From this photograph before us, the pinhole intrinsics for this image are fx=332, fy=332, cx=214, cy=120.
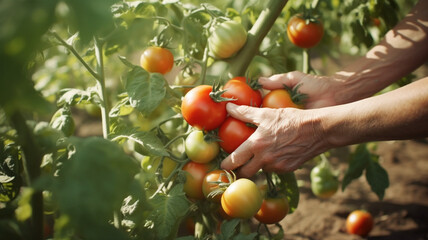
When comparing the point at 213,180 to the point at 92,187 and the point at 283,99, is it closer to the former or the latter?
the point at 283,99

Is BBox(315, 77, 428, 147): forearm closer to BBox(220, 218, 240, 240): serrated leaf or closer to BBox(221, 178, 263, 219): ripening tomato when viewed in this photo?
BBox(221, 178, 263, 219): ripening tomato

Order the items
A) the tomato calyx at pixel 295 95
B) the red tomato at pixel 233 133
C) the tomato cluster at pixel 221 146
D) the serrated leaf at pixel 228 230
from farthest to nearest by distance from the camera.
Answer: the tomato calyx at pixel 295 95 < the red tomato at pixel 233 133 < the tomato cluster at pixel 221 146 < the serrated leaf at pixel 228 230

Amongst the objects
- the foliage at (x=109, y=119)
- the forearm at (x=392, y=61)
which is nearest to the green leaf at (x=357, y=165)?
the foliage at (x=109, y=119)

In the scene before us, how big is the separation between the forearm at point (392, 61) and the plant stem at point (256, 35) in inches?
16.7

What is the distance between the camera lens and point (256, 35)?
1361mm

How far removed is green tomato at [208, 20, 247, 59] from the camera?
1.26 m

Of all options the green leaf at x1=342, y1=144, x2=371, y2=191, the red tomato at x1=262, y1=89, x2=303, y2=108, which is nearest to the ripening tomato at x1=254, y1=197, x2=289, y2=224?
the red tomato at x1=262, y1=89, x2=303, y2=108

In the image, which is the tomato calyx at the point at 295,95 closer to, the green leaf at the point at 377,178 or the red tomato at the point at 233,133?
the red tomato at the point at 233,133

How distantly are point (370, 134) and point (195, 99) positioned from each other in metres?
0.59

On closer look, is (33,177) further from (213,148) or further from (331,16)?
(331,16)

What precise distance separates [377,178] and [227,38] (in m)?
1.13

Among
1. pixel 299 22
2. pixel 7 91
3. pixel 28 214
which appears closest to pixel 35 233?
pixel 28 214

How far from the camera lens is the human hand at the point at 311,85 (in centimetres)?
137

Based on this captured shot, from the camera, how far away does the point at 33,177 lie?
736 millimetres
